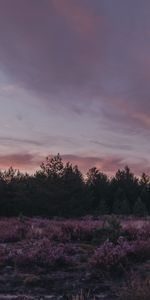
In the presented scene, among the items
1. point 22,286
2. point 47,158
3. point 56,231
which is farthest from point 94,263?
point 47,158

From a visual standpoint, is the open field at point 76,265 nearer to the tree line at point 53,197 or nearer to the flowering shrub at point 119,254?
the flowering shrub at point 119,254

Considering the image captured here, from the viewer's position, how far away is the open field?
402 inches

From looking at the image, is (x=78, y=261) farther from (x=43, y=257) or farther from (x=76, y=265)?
(x=43, y=257)

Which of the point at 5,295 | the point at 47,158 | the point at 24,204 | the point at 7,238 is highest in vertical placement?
the point at 47,158

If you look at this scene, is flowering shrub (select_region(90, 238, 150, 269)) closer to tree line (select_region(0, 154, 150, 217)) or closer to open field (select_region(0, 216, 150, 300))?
open field (select_region(0, 216, 150, 300))

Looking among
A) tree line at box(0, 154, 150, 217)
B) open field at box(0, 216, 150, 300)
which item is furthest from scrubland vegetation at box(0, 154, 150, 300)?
tree line at box(0, 154, 150, 217)

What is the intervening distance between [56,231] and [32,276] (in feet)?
19.8

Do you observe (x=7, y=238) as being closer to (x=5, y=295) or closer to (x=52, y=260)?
(x=52, y=260)

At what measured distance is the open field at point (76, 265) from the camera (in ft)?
33.5

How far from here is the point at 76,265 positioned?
1242 centimetres

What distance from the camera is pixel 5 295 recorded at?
9.94 meters

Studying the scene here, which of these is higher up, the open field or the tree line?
the tree line

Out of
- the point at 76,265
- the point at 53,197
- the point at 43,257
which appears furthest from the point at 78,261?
the point at 53,197

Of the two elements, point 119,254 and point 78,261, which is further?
point 78,261
